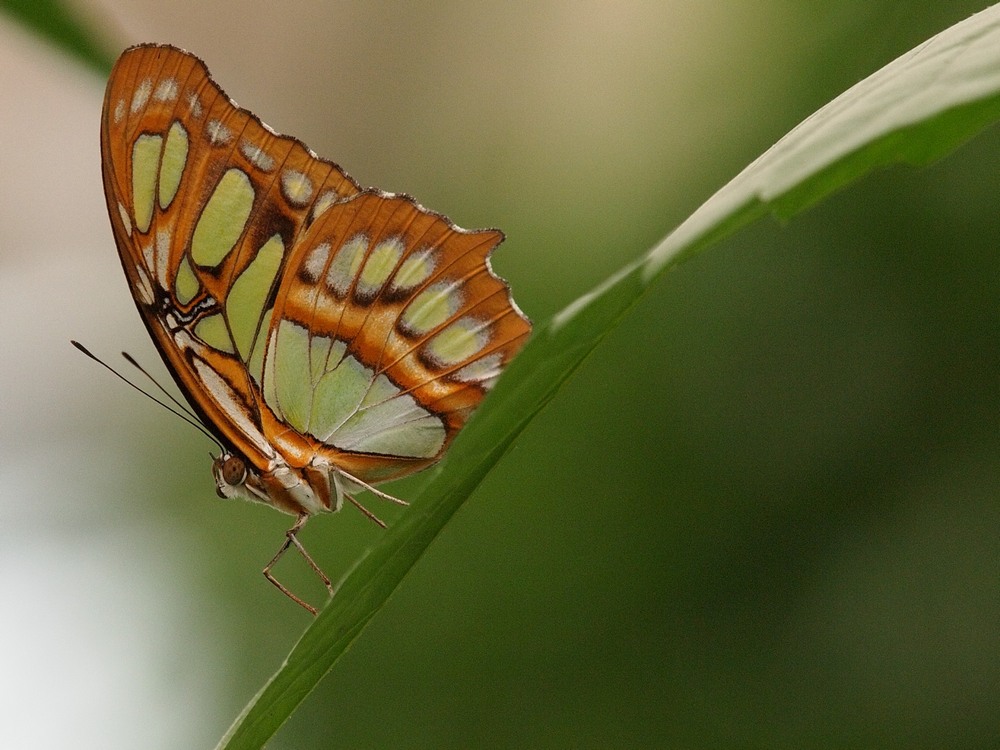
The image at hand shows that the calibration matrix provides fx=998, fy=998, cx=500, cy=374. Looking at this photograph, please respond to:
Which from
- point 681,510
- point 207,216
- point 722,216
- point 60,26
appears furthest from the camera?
point 681,510

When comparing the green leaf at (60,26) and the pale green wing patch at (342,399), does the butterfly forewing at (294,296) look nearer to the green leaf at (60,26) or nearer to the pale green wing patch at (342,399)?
the pale green wing patch at (342,399)

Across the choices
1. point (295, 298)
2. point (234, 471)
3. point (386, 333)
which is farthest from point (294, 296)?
point (234, 471)

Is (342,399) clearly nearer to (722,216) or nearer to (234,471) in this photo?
(234,471)

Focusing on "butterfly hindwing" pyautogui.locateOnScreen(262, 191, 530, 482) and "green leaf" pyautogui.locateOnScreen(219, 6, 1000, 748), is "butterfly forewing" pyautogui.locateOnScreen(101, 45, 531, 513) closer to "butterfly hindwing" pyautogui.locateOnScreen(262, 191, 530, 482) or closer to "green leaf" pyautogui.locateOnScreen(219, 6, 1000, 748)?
"butterfly hindwing" pyautogui.locateOnScreen(262, 191, 530, 482)

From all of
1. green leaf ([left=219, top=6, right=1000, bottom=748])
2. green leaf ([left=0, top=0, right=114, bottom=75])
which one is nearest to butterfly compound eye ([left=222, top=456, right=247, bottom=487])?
green leaf ([left=0, top=0, right=114, bottom=75])

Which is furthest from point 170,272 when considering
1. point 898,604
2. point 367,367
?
point 898,604

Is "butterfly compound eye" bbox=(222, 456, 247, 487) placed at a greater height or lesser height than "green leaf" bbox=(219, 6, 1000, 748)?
greater
